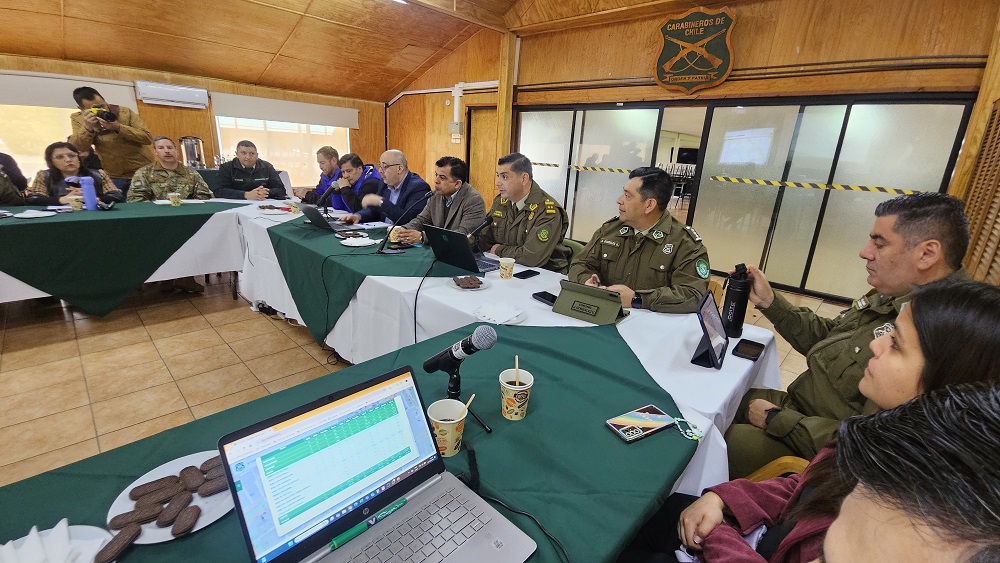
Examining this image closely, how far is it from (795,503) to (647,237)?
138 cm

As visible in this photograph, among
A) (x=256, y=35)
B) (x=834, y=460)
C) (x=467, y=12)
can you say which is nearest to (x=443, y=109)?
(x=467, y=12)

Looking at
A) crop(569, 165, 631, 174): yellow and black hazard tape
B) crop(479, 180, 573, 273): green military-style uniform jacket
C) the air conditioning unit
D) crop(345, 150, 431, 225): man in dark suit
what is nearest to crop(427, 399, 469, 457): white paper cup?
crop(479, 180, 573, 273): green military-style uniform jacket

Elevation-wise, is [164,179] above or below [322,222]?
above

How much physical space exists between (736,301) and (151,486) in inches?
69.8

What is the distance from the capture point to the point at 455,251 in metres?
2.11

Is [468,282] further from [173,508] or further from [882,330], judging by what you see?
[882,330]

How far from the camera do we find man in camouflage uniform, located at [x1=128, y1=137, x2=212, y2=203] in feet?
12.3

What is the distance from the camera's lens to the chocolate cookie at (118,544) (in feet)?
2.04

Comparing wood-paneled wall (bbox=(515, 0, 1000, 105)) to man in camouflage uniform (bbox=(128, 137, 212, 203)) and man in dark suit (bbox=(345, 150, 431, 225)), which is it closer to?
man in dark suit (bbox=(345, 150, 431, 225))

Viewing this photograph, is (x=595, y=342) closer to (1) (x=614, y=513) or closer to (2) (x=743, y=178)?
(1) (x=614, y=513)

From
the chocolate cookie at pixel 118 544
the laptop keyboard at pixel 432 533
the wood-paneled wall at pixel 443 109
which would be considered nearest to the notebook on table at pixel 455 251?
the laptop keyboard at pixel 432 533

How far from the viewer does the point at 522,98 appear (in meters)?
5.94

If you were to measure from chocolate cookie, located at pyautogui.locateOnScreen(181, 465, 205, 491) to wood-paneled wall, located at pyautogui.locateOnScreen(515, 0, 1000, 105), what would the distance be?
504cm

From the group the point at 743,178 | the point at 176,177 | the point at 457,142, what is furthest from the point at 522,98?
the point at 176,177
